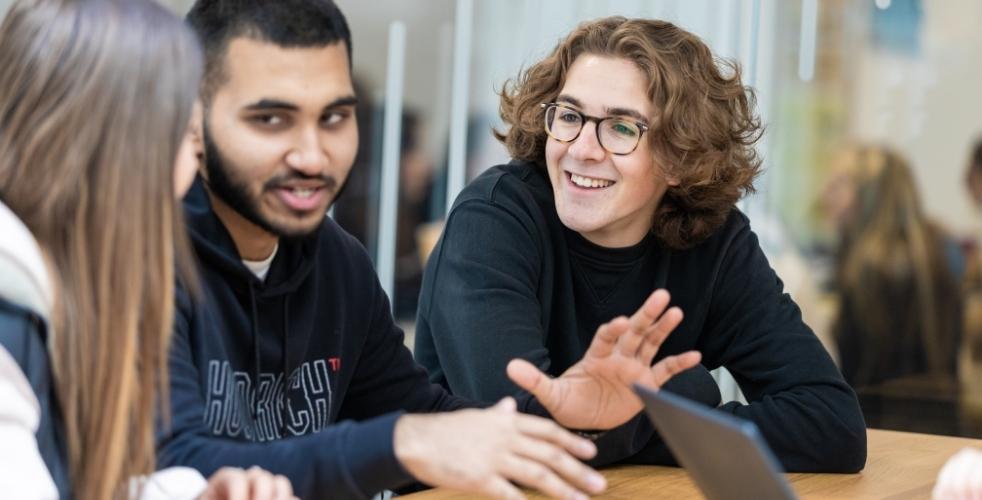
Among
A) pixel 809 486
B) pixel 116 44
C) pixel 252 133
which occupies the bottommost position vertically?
pixel 809 486

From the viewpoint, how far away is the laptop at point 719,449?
1.23 meters

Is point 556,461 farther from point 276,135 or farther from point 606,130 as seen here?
point 606,130

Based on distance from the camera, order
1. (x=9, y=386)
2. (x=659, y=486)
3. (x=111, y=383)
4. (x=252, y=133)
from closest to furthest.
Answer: (x=9, y=386) < (x=111, y=383) < (x=252, y=133) < (x=659, y=486)

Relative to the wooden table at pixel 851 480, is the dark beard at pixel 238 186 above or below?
above

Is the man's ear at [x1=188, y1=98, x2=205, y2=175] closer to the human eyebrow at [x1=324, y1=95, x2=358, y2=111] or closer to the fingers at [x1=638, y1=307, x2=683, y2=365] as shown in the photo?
the human eyebrow at [x1=324, y1=95, x2=358, y2=111]

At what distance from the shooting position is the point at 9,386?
1.18 meters

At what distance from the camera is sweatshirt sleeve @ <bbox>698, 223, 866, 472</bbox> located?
2.22 m

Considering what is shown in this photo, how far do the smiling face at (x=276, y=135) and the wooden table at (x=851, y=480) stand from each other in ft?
1.35

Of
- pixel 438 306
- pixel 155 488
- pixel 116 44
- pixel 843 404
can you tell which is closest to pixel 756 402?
pixel 843 404

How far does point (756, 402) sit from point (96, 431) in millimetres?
1312

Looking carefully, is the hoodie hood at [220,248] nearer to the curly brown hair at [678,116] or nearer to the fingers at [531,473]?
the fingers at [531,473]

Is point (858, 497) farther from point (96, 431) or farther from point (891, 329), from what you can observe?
point (891, 329)

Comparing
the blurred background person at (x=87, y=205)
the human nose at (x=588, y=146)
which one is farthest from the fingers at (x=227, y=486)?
the human nose at (x=588, y=146)

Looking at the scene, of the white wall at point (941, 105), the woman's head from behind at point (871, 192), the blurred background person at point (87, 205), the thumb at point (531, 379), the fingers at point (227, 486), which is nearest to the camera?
the blurred background person at point (87, 205)
